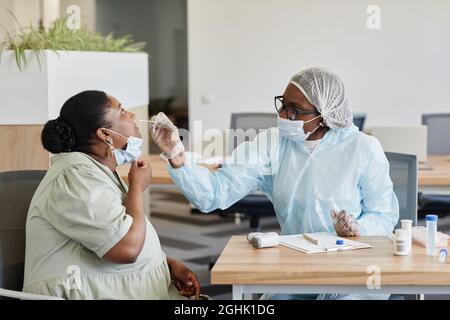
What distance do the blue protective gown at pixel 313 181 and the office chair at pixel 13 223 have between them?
471 mm

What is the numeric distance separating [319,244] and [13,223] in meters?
0.90

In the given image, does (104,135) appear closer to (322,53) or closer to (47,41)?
(47,41)

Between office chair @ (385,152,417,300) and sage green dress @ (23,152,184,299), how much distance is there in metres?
1.18

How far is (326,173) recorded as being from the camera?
252 cm

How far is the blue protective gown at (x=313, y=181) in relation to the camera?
8.19 ft

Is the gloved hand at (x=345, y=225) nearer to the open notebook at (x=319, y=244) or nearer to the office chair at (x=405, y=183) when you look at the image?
the open notebook at (x=319, y=244)

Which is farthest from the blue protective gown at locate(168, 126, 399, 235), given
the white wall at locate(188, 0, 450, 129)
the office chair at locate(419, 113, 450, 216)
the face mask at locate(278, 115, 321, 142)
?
the white wall at locate(188, 0, 450, 129)

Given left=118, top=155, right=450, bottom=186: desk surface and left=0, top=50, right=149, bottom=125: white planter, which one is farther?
left=118, top=155, right=450, bottom=186: desk surface

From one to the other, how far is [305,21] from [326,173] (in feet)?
12.8

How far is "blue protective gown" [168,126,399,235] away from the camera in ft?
8.19

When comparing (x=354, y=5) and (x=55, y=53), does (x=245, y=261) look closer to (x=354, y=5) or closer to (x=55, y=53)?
(x=55, y=53)

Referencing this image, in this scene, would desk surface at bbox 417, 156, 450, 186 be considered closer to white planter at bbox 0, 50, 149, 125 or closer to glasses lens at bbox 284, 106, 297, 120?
glasses lens at bbox 284, 106, 297, 120

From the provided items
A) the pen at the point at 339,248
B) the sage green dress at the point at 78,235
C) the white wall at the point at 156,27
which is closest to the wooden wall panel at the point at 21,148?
the sage green dress at the point at 78,235
